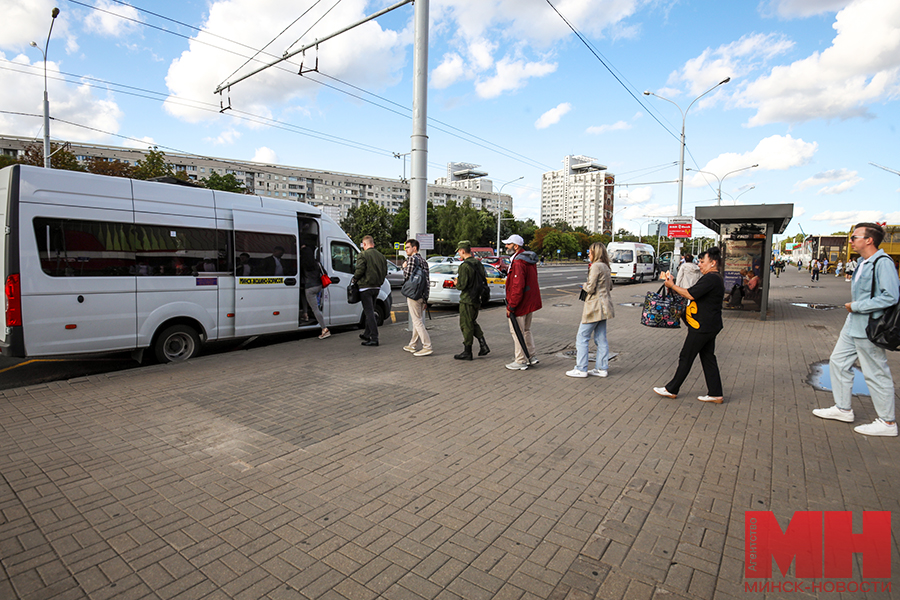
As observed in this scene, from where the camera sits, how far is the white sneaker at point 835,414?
4.95m

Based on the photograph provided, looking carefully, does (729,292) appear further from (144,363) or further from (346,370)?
(144,363)

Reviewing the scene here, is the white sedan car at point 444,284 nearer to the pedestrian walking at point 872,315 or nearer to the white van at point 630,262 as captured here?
the pedestrian walking at point 872,315

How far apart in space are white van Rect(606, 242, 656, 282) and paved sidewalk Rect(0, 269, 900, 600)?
930 inches

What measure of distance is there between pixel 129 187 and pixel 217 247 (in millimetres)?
1470

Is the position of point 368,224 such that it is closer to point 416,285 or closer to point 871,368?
point 416,285

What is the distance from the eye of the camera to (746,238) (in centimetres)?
1508

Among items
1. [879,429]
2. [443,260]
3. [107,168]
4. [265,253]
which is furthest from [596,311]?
[107,168]

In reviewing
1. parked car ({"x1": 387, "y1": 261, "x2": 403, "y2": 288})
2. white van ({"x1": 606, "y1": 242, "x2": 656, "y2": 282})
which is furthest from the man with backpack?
white van ({"x1": 606, "y1": 242, "x2": 656, "y2": 282})

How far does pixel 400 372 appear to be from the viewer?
6.93 meters

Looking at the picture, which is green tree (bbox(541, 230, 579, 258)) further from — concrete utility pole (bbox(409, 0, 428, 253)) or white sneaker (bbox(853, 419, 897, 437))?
white sneaker (bbox(853, 419, 897, 437))

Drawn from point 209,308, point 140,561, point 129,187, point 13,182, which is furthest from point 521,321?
point 13,182

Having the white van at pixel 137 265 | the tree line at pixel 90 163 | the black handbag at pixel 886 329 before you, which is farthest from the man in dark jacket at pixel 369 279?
the tree line at pixel 90 163

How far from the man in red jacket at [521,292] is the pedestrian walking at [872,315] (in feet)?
11.3

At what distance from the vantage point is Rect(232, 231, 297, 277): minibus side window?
26.8ft
